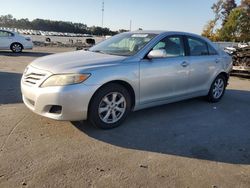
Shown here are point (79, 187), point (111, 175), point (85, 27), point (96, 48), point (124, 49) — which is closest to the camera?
point (79, 187)

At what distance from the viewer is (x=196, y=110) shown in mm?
6141

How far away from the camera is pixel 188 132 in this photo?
484 centimetres

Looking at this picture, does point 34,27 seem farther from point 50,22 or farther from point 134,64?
point 134,64

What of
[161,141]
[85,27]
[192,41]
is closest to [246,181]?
[161,141]

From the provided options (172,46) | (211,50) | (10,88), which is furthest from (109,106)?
(10,88)

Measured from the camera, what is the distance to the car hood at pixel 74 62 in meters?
4.39

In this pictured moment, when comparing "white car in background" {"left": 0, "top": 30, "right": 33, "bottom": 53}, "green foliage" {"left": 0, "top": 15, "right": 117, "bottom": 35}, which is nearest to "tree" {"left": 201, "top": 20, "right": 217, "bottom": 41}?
"white car in background" {"left": 0, "top": 30, "right": 33, "bottom": 53}

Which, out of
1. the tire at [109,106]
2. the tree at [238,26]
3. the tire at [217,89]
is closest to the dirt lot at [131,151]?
the tire at [109,106]

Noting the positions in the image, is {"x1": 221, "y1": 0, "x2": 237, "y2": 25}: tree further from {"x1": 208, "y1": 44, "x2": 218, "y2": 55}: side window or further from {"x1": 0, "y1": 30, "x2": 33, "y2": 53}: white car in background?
{"x1": 208, "y1": 44, "x2": 218, "y2": 55}: side window

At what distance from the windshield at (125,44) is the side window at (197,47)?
37.9 inches

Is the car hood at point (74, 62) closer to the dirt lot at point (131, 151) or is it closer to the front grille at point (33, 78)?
the front grille at point (33, 78)

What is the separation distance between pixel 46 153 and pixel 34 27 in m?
98.6

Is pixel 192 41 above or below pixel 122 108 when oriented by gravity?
above

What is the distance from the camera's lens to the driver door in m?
5.05
